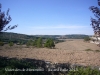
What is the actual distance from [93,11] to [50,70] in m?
4.55

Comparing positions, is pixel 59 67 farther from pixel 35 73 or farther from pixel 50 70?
pixel 35 73

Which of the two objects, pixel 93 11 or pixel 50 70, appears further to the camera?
pixel 50 70

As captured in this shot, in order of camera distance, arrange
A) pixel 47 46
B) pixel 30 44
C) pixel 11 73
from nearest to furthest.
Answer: pixel 11 73, pixel 47 46, pixel 30 44

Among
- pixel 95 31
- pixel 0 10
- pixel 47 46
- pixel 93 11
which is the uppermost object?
pixel 0 10

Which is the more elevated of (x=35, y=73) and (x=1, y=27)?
(x=1, y=27)

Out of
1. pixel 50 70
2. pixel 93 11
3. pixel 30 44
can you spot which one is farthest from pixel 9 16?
pixel 30 44

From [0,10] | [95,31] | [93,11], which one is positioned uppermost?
[0,10]

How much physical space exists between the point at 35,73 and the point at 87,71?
111 inches

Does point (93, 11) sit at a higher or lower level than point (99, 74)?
higher

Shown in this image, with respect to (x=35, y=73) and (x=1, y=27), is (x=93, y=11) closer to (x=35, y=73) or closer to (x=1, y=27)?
(x=35, y=73)

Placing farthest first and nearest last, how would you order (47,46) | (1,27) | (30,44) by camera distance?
(30,44) → (47,46) → (1,27)

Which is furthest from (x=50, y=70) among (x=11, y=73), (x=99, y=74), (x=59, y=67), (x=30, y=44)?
(x=30, y=44)

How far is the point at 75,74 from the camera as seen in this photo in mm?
5727

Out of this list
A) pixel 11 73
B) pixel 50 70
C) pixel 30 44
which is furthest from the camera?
pixel 30 44
